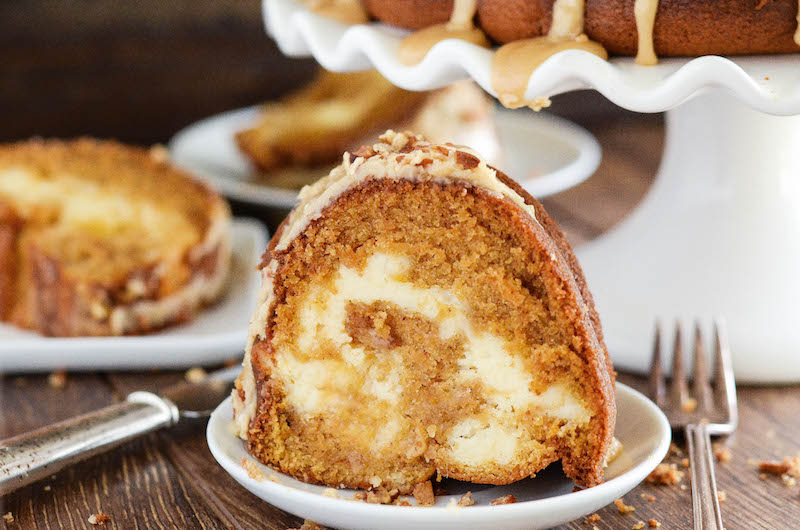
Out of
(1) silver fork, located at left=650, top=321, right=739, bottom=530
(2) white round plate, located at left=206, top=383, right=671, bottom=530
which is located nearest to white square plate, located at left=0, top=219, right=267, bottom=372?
(2) white round plate, located at left=206, top=383, right=671, bottom=530

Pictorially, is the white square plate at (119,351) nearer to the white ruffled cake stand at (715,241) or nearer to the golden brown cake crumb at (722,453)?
the white ruffled cake stand at (715,241)

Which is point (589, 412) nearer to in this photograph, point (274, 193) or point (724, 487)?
point (724, 487)

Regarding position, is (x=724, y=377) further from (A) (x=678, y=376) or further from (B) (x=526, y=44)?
(B) (x=526, y=44)

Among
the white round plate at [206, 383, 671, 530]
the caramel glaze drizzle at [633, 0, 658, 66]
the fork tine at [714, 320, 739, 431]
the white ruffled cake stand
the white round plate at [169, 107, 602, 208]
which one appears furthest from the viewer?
the white round plate at [169, 107, 602, 208]

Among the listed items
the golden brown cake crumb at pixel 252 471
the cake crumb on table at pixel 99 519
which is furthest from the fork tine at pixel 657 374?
the cake crumb on table at pixel 99 519

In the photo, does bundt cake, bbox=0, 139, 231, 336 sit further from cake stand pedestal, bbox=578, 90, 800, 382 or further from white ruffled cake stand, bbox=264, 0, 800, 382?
cake stand pedestal, bbox=578, 90, 800, 382

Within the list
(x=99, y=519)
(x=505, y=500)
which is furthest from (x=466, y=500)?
(x=99, y=519)

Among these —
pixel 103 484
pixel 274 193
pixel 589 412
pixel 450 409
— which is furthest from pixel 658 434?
pixel 274 193
